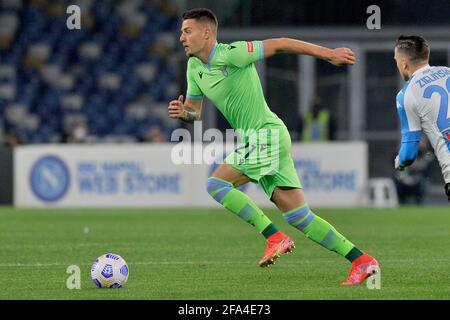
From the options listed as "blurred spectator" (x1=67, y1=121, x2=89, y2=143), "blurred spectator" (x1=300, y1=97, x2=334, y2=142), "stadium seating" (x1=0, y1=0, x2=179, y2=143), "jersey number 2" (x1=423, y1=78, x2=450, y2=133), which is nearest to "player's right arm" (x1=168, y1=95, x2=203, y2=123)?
"jersey number 2" (x1=423, y1=78, x2=450, y2=133)

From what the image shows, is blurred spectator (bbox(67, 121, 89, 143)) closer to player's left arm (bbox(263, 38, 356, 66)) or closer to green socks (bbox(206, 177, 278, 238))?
green socks (bbox(206, 177, 278, 238))

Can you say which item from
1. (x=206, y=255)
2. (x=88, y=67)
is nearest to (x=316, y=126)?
(x=88, y=67)

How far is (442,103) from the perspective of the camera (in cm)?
801

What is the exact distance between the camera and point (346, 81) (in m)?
27.2

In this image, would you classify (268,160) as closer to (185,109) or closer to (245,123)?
(245,123)

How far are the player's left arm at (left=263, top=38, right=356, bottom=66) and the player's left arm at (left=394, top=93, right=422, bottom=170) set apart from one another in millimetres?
488

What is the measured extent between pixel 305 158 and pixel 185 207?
2.45 m

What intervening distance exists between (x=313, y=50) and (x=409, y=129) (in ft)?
2.94

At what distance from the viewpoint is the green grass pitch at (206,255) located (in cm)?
791

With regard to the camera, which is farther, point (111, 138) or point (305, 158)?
point (111, 138)

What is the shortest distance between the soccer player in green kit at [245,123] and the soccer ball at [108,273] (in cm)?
109

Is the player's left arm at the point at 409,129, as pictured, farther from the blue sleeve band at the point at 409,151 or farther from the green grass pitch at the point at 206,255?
the green grass pitch at the point at 206,255
